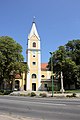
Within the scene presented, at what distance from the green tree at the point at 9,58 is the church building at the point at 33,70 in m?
7.55

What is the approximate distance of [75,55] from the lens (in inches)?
2857

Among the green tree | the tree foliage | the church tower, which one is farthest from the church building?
the green tree


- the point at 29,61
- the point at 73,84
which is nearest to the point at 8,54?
the point at 29,61

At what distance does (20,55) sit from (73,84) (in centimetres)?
1901

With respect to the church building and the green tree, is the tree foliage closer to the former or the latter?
the church building

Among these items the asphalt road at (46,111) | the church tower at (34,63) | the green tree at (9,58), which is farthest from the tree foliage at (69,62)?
the asphalt road at (46,111)

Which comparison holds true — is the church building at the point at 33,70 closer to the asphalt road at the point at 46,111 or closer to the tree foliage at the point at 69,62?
the tree foliage at the point at 69,62

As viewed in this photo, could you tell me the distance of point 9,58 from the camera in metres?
64.9

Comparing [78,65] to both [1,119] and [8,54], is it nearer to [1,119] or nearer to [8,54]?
[8,54]

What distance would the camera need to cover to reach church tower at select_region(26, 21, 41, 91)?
243 feet

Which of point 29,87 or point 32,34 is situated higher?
point 32,34

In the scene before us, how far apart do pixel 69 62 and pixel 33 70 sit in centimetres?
1232

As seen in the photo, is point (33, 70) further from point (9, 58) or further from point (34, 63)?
point (9, 58)

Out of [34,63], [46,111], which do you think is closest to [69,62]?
[34,63]
